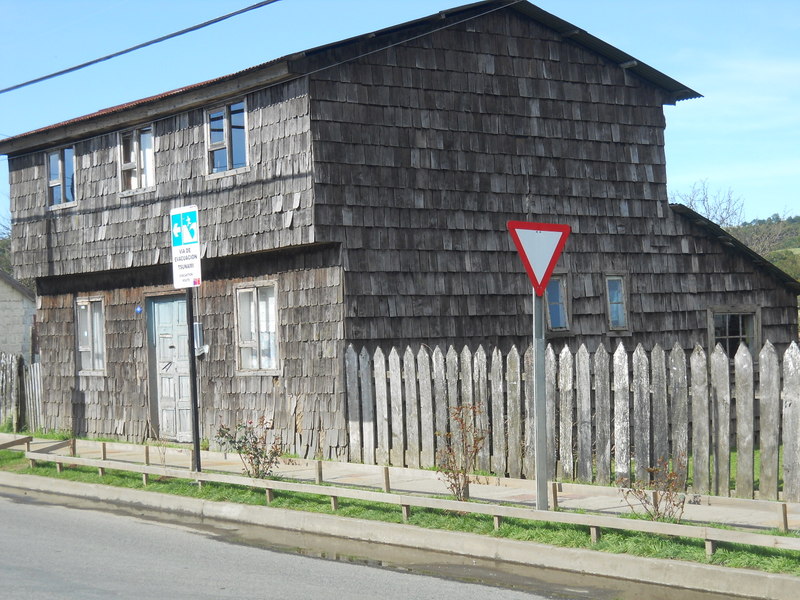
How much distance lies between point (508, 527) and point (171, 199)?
10875 millimetres

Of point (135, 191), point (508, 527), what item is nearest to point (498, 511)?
point (508, 527)

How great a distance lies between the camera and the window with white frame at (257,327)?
57.0 feet

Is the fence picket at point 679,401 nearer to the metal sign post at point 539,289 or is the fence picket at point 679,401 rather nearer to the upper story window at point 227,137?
the metal sign post at point 539,289

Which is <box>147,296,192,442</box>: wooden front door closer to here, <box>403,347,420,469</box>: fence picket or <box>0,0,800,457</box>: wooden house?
<box>0,0,800,457</box>: wooden house

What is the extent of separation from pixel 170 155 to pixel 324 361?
521 centimetres

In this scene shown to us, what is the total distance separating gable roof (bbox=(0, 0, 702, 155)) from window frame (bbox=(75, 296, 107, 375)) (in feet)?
11.1

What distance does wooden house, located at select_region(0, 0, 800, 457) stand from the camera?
16031mm

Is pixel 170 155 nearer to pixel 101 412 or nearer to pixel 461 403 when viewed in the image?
pixel 101 412

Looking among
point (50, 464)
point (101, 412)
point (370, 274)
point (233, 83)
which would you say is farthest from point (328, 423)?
point (101, 412)

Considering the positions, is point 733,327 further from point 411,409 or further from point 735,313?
point 411,409

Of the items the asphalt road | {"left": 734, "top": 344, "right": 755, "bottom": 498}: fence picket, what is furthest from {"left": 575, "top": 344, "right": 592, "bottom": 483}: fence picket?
the asphalt road

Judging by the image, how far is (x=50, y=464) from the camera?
627 inches

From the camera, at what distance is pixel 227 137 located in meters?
17.2

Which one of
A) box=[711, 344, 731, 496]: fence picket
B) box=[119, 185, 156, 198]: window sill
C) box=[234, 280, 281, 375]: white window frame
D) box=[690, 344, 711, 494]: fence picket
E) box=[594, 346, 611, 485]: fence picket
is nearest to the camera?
box=[711, 344, 731, 496]: fence picket
